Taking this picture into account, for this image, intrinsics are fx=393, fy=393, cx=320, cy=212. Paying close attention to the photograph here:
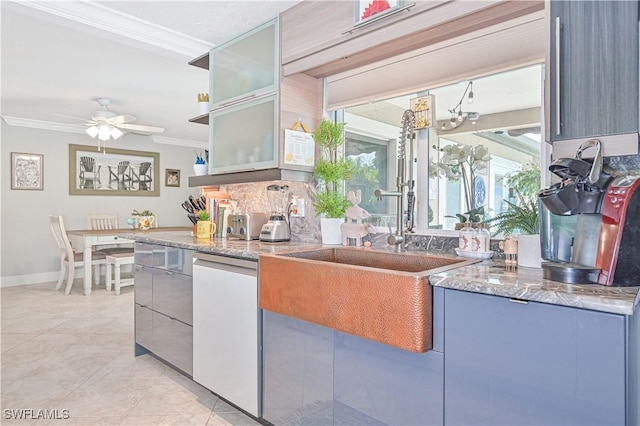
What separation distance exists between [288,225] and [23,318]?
3.31 meters

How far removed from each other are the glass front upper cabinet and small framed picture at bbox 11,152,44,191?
4340mm

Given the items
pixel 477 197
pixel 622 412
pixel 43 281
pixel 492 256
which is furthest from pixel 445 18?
pixel 43 281

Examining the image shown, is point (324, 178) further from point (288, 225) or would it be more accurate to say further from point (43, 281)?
point (43, 281)

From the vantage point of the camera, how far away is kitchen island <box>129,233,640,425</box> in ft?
3.15

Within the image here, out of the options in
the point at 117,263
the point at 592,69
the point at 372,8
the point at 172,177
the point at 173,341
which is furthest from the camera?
the point at 172,177

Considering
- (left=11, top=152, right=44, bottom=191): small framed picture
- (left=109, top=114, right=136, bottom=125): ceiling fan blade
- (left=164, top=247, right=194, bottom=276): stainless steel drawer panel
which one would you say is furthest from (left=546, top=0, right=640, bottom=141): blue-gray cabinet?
(left=11, top=152, right=44, bottom=191): small framed picture

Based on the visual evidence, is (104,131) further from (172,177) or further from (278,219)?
(278,219)

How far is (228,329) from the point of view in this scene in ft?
6.74

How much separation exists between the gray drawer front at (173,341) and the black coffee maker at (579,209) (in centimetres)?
202

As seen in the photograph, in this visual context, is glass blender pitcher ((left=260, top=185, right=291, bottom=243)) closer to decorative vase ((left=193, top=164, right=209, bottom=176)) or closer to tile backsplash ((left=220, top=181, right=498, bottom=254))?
tile backsplash ((left=220, top=181, right=498, bottom=254))

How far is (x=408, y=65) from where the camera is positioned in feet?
7.03

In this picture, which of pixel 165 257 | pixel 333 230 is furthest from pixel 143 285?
pixel 333 230

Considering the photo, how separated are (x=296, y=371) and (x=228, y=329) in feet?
1.65

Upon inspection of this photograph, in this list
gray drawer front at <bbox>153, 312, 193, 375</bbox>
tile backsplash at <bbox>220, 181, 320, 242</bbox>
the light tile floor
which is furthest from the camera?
tile backsplash at <bbox>220, 181, 320, 242</bbox>
